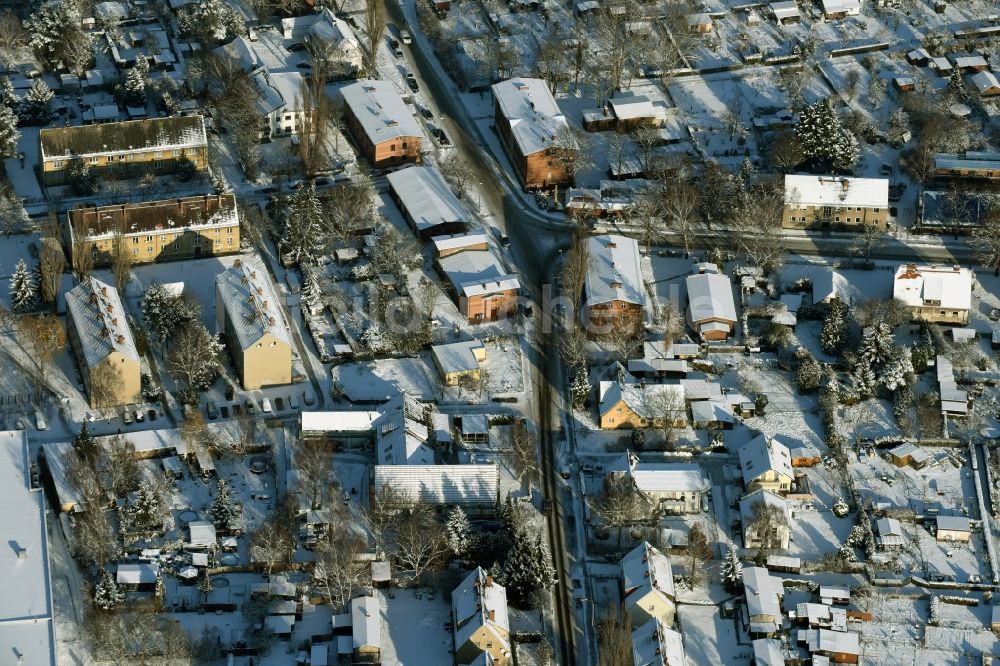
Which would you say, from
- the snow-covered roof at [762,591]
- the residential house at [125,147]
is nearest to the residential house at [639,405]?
the snow-covered roof at [762,591]

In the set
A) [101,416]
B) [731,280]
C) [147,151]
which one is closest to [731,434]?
[731,280]

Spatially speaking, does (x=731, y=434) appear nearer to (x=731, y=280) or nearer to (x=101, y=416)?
(x=731, y=280)

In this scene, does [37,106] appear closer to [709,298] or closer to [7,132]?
[7,132]

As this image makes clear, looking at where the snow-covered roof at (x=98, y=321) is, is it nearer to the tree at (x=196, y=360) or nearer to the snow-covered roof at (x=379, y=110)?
the tree at (x=196, y=360)

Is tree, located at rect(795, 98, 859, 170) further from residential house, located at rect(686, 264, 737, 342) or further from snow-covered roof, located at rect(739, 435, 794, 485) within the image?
snow-covered roof, located at rect(739, 435, 794, 485)

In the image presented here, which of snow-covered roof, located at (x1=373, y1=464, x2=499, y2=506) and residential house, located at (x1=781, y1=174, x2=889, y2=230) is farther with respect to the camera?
residential house, located at (x1=781, y1=174, x2=889, y2=230)

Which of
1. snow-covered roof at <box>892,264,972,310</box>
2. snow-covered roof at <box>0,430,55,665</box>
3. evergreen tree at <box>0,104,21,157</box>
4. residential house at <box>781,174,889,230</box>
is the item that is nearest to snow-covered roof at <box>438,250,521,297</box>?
residential house at <box>781,174,889,230</box>
